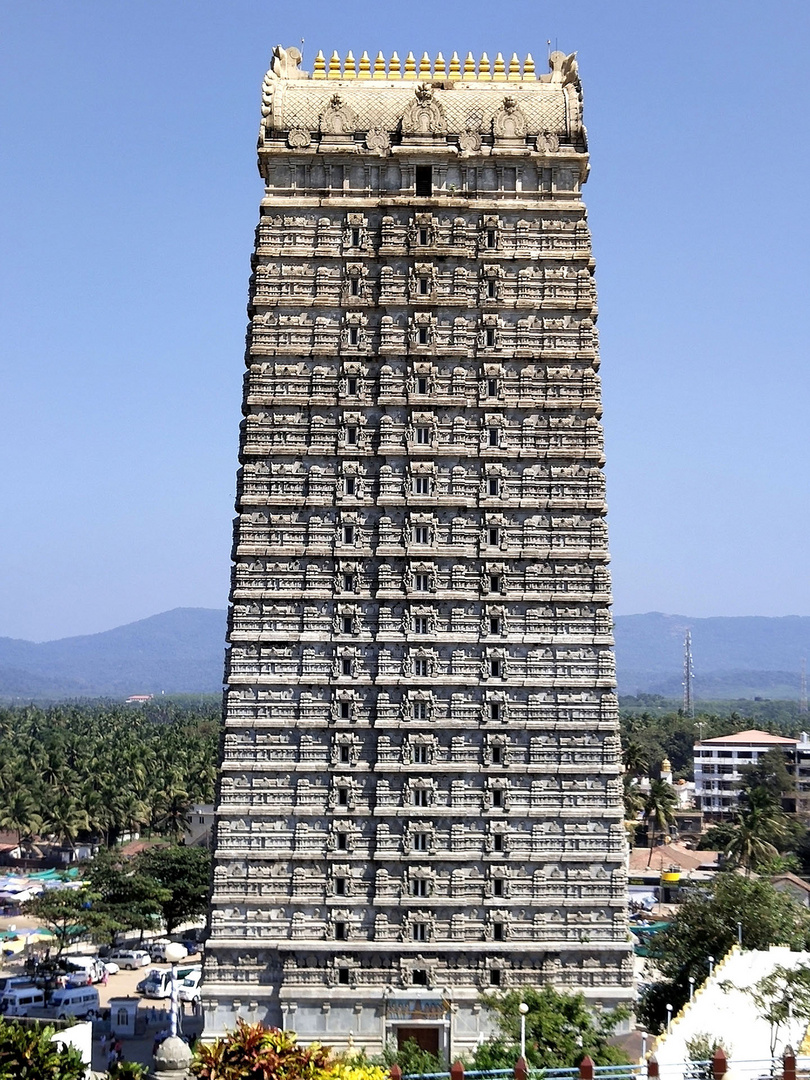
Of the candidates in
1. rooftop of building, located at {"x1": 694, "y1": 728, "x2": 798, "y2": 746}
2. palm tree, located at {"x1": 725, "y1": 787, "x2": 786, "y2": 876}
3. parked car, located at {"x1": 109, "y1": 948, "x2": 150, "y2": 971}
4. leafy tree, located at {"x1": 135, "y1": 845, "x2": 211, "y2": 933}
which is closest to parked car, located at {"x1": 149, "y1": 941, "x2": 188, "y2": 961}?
parked car, located at {"x1": 109, "y1": 948, "x2": 150, "y2": 971}

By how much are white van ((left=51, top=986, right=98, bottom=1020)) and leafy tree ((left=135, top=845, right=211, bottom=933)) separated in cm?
1413

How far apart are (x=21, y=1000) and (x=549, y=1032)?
29423mm

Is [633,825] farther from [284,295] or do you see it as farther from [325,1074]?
[325,1074]

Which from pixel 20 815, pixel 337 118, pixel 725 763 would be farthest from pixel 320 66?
pixel 725 763

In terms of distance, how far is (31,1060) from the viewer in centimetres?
2917

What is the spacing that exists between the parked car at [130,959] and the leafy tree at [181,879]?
109 inches

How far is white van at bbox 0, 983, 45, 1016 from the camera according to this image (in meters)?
58.2

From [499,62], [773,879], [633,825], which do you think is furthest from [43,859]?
[499,62]

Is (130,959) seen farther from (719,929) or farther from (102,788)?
(102,788)

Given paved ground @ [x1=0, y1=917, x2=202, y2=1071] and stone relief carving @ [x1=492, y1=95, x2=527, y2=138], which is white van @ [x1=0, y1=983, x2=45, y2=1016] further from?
stone relief carving @ [x1=492, y1=95, x2=527, y2=138]

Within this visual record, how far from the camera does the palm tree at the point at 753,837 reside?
78.9 m

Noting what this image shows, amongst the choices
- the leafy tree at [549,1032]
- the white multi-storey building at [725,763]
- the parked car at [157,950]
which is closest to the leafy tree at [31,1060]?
the leafy tree at [549,1032]

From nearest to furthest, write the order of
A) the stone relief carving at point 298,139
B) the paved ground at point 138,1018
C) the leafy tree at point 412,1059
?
the leafy tree at point 412,1059 → the stone relief carving at point 298,139 → the paved ground at point 138,1018

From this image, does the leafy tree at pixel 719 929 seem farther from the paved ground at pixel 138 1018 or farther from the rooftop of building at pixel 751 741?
the rooftop of building at pixel 751 741
